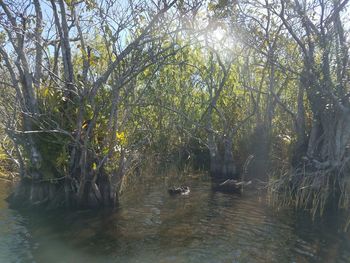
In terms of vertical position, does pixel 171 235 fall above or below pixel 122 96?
below

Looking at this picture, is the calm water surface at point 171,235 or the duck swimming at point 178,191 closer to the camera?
the calm water surface at point 171,235

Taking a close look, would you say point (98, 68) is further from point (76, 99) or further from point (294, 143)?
point (294, 143)

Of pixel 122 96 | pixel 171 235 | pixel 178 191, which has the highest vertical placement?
pixel 122 96

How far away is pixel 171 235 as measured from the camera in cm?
898

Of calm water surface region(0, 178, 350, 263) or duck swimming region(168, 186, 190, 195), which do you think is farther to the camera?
duck swimming region(168, 186, 190, 195)

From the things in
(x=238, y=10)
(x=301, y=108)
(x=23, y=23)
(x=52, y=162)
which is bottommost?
(x=52, y=162)

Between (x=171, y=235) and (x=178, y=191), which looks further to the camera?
(x=178, y=191)

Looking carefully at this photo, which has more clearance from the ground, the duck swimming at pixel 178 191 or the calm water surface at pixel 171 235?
the duck swimming at pixel 178 191

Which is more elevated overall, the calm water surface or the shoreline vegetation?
the shoreline vegetation

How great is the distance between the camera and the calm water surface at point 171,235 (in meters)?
7.77

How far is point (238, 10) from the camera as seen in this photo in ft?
41.7

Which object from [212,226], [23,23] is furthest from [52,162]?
[212,226]

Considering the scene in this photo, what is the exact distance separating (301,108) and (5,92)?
8.98 metres

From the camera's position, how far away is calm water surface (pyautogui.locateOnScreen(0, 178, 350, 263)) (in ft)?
25.5
